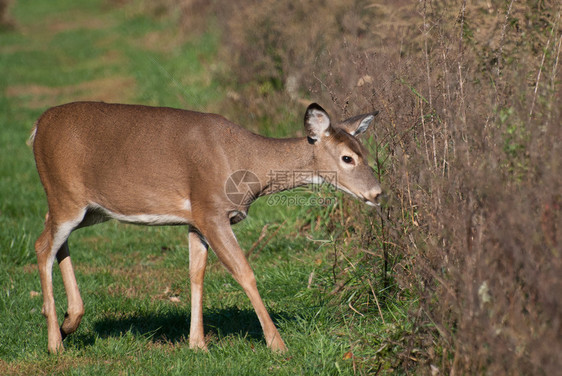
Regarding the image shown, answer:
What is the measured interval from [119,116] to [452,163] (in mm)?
2667

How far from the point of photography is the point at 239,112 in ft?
36.6

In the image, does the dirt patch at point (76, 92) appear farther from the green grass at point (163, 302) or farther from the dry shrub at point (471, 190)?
the dry shrub at point (471, 190)

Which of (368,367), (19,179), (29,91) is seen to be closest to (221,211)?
(368,367)

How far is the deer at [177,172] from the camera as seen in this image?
5.47 metres

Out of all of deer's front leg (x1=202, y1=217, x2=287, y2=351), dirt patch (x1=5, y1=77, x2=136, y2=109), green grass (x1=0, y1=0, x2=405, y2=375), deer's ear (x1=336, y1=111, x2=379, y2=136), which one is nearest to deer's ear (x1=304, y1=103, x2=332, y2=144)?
deer's ear (x1=336, y1=111, x2=379, y2=136)

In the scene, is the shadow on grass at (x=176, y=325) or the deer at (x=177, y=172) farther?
the shadow on grass at (x=176, y=325)

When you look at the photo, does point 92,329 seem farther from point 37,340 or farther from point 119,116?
point 119,116

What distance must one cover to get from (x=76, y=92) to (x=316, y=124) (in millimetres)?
11908

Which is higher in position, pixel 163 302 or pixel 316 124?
pixel 316 124

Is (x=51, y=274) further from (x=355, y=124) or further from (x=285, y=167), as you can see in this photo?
(x=355, y=124)

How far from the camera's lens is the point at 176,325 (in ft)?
20.0
